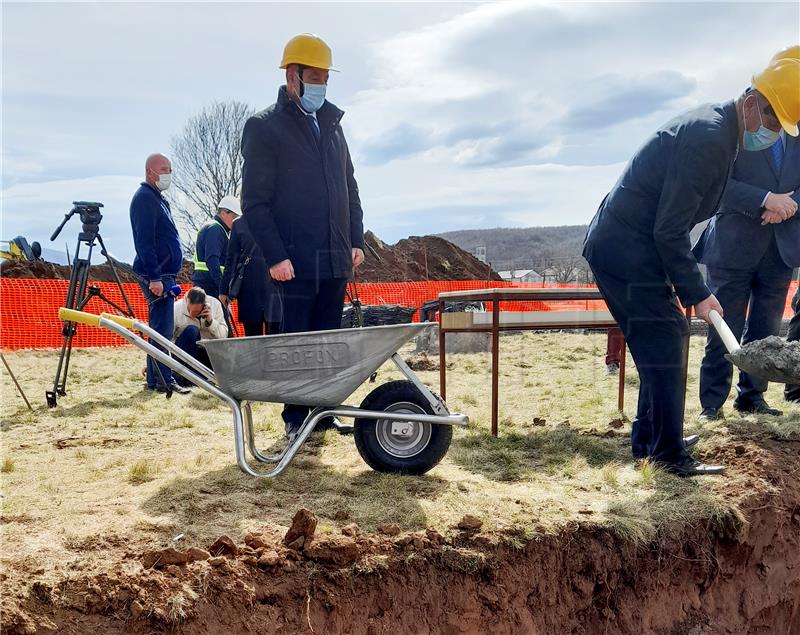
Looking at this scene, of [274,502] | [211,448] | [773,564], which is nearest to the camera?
[274,502]

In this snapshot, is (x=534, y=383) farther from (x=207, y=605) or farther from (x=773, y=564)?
(x=207, y=605)

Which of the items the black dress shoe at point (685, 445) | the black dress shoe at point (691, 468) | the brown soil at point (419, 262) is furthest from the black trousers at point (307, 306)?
the brown soil at point (419, 262)

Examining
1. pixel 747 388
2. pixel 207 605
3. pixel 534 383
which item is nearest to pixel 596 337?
pixel 534 383

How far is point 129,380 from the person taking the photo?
6586 millimetres

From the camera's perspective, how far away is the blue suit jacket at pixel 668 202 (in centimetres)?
301

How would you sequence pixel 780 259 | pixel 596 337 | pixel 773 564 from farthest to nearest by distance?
pixel 596 337 < pixel 780 259 < pixel 773 564

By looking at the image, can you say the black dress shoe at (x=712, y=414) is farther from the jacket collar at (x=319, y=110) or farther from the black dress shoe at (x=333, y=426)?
the jacket collar at (x=319, y=110)

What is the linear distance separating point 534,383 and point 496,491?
365 centimetres

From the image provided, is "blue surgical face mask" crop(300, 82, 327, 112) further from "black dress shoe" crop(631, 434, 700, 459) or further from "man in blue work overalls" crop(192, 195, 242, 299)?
"black dress shoe" crop(631, 434, 700, 459)

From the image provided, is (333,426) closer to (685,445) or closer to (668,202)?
(685,445)

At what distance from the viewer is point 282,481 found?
3.19 metres

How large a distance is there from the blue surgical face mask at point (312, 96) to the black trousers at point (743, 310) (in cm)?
279

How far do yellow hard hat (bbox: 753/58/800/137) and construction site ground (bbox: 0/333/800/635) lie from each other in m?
1.75

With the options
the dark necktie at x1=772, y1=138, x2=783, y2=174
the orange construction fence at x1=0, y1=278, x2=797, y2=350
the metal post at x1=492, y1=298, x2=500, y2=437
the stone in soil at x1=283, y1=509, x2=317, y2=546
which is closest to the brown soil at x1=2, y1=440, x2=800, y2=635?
the stone in soil at x1=283, y1=509, x2=317, y2=546
